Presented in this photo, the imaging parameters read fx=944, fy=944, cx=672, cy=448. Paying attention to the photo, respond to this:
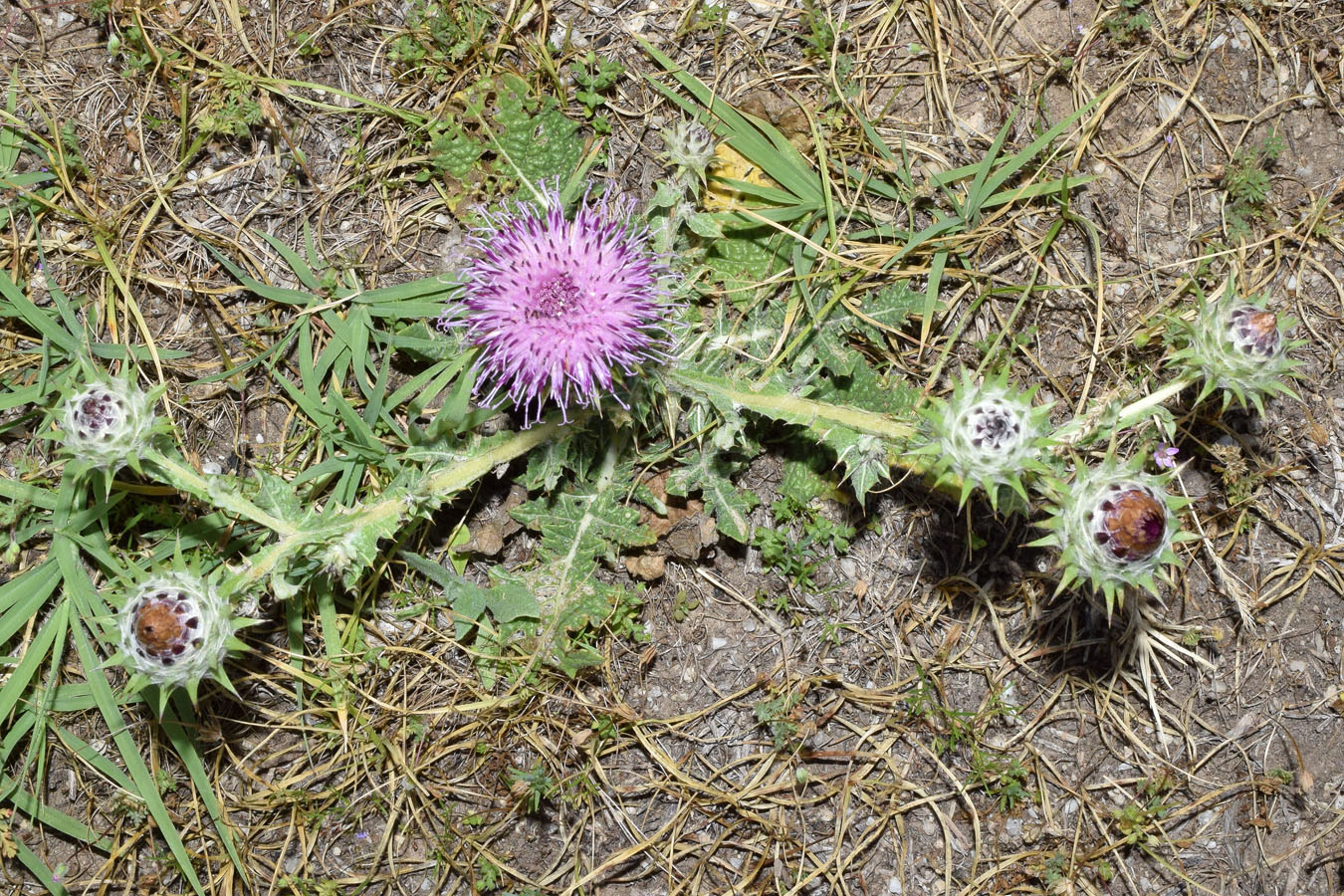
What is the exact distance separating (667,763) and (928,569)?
5.09 feet

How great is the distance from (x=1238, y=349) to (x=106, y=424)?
4308 mm

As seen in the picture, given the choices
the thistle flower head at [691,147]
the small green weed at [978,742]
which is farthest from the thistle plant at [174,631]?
the small green weed at [978,742]

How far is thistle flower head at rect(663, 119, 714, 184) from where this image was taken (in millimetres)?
4121

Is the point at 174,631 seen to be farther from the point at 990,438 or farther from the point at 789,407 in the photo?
the point at 990,438

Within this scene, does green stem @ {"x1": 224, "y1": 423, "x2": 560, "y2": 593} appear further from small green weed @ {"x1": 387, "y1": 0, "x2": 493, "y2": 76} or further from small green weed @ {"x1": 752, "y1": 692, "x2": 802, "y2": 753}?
small green weed @ {"x1": 387, "y1": 0, "x2": 493, "y2": 76}

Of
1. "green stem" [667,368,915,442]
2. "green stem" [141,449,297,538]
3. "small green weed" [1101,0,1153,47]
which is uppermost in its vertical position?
"small green weed" [1101,0,1153,47]

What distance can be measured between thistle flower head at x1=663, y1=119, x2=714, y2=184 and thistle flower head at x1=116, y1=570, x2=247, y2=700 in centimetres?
261

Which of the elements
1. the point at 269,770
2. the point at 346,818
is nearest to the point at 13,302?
the point at 269,770

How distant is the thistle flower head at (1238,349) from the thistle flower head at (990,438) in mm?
866

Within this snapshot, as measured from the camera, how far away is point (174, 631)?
3.39 metres

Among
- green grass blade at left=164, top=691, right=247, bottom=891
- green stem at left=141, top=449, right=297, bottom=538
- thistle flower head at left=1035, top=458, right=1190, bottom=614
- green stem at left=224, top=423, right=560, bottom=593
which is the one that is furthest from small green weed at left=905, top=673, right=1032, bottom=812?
green grass blade at left=164, top=691, right=247, bottom=891

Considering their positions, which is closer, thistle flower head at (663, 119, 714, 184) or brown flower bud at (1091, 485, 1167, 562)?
brown flower bud at (1091, 485, 1167, 562)

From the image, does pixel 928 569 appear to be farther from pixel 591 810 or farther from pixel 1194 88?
pixel 1194 88

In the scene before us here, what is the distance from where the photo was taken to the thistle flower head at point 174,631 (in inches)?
133
